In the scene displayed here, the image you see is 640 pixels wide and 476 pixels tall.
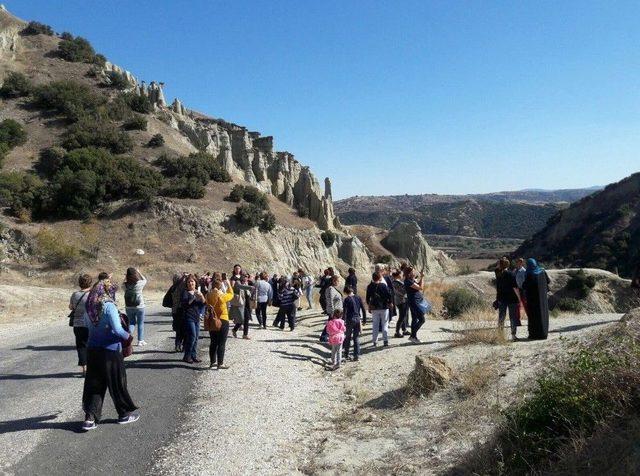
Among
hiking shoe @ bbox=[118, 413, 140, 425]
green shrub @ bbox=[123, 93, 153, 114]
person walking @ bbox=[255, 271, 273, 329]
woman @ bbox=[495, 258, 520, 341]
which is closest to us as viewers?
hiking shoe @ bbox=[118, 413, 140, 425]

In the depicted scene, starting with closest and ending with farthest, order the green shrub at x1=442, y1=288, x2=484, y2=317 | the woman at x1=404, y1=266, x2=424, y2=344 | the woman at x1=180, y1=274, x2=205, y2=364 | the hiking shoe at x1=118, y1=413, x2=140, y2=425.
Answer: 1. the hiking shoe at x1=118, y1=413, x2=140, y2=425
2. the woman at x1=180, y1=274, x2=205, y2=364
3. the woman at x1=404, y1=266, x2=424, y2=344
4. the green shrub at x1=442, y1=288, x2=484, y2=317

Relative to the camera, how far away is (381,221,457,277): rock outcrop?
61.2 meters

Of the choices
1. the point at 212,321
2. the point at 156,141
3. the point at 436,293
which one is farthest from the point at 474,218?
the point at 212,321

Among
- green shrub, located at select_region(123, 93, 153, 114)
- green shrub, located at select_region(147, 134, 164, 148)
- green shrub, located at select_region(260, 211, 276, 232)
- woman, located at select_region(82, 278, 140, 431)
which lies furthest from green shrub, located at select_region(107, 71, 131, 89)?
woman, located at select_region(82, 278, 140, 431)

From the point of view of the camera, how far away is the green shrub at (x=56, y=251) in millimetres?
30688

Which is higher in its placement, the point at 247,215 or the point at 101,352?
the point at 247,215

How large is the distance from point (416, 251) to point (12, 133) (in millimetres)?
43999

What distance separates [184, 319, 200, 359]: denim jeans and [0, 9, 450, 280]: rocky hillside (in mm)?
21750

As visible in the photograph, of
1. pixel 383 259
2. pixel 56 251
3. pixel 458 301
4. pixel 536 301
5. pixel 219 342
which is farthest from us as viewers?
pixel 383 259

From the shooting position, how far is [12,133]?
45812 mm

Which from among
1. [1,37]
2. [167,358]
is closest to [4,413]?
[167,358]

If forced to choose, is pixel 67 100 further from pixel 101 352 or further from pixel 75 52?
pixel 101 352

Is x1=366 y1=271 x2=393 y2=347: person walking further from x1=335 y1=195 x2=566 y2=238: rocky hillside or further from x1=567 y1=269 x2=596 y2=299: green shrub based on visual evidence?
x1=335 y1=195 x2=566 y2=238: rocky hillside

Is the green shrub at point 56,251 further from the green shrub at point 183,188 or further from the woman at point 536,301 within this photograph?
the woman at point 536,301
